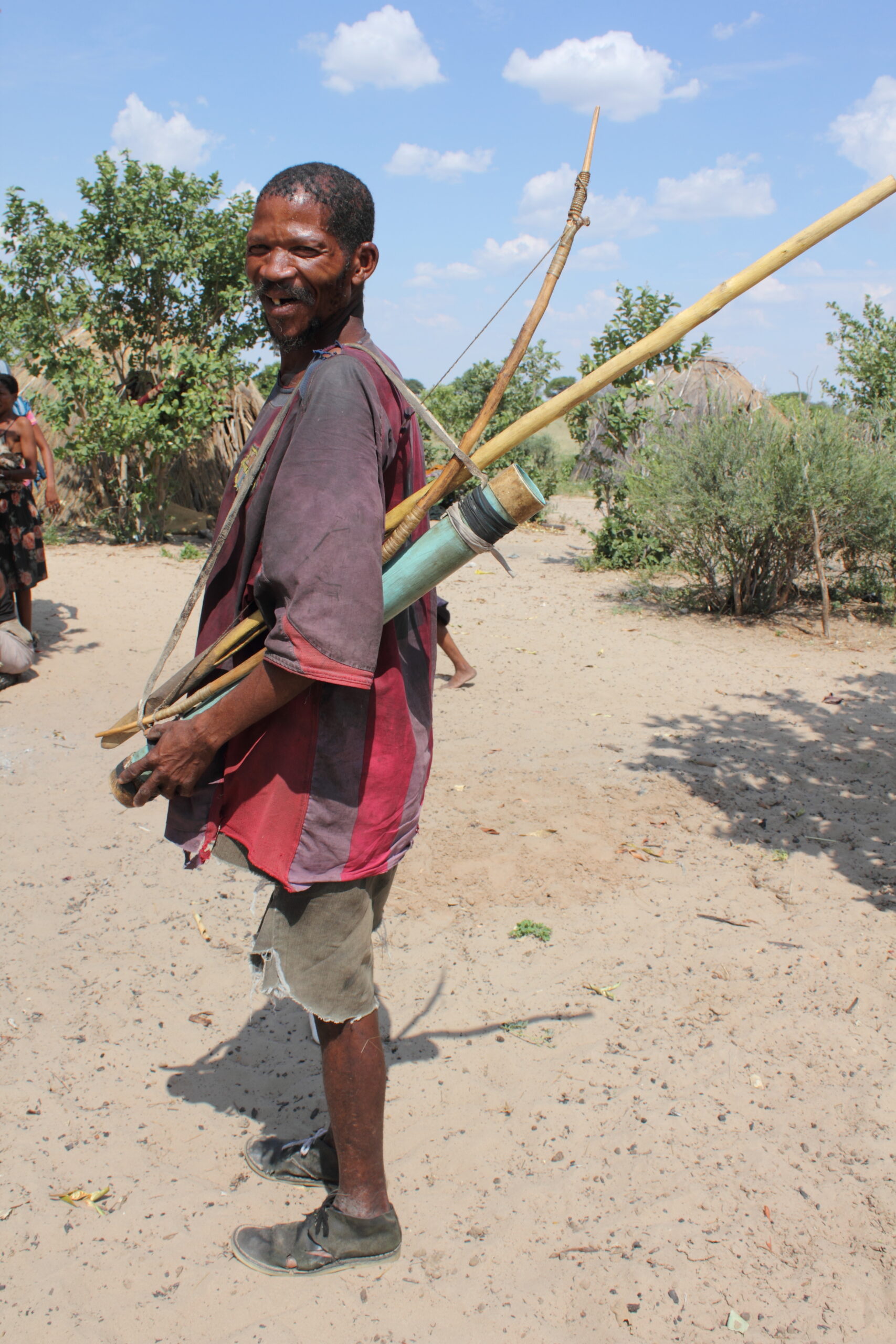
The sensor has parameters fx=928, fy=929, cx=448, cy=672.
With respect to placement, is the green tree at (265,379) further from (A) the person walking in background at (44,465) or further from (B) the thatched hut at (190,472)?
(A) the person walking in background at (44,465)

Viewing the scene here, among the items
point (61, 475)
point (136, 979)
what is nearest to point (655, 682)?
point (136, 979)

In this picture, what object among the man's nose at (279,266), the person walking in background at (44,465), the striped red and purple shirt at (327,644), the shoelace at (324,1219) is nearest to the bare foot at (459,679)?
the person walking in background at (44,465)

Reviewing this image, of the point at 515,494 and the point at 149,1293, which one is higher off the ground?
the point at 515,494

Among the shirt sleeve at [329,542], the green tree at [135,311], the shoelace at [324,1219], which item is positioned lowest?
the shoelace at [324,1219]

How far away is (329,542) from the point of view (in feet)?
4.59

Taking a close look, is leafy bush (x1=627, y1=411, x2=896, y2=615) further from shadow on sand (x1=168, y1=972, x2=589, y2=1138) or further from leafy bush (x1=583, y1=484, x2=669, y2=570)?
shadow on sand (x1=168, y1=972, x2=589, y2=1138)

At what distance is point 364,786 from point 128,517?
9.69 metres

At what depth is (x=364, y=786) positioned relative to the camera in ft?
5.33

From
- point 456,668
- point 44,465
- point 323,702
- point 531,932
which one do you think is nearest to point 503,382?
point 323,702

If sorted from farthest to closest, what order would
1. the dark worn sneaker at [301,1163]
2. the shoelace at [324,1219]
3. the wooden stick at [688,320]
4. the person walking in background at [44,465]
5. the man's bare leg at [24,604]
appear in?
the person walking in background at [44,465], the man's bare leg at [24,604], the dark worn sneaker at [301,1163], the shoelace at [324,1219], the wooden stick at [688,320]

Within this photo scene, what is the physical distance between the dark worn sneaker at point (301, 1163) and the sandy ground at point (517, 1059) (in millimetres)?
31

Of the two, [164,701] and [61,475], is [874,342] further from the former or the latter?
[164,701]

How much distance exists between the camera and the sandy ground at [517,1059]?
5.97 ft

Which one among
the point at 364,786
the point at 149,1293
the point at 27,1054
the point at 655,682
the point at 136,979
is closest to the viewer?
the point at 364,786
